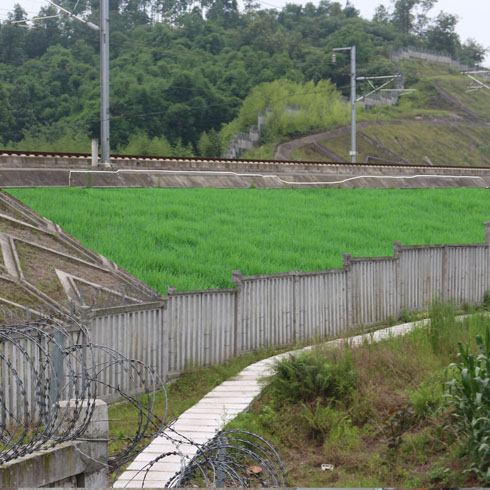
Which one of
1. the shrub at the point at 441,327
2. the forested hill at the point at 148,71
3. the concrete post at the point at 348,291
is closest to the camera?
the shrub at the point at 441,327

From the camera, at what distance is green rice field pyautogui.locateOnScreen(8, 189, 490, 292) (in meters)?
16.2

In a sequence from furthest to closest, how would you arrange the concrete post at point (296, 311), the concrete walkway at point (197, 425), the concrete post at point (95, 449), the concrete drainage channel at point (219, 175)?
the concrete drainage channel at point (219, 175), the concrete post at point (296, 311), the concrete walkway at point (197, 425), the concrete post at point (95, 449)

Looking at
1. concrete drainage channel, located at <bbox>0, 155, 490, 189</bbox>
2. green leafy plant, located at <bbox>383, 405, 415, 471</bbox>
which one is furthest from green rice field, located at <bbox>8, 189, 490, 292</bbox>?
green leafy plant, located at <bbox>383, 405, 415, 471</bbox>

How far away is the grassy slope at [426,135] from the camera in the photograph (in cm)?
7481

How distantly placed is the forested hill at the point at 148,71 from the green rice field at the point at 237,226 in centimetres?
3114

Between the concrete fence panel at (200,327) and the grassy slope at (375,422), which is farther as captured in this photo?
the concrete fence panel at (200,327)

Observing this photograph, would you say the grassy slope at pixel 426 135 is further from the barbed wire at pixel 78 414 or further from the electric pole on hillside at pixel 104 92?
the barbed wire at pixel 78 414

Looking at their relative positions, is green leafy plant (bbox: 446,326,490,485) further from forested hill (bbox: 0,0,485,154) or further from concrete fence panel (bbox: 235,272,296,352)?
forested hill (bbox: 0,0,485,154)

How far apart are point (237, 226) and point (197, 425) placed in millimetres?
11126

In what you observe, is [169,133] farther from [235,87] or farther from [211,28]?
[211,28]

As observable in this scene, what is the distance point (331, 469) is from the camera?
28.8ft

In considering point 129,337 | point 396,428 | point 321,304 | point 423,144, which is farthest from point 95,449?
point 423,144

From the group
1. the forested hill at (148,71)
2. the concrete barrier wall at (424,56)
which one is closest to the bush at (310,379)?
the forested hill at (148,71)

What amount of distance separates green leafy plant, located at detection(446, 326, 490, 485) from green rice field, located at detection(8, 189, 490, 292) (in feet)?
21.6
